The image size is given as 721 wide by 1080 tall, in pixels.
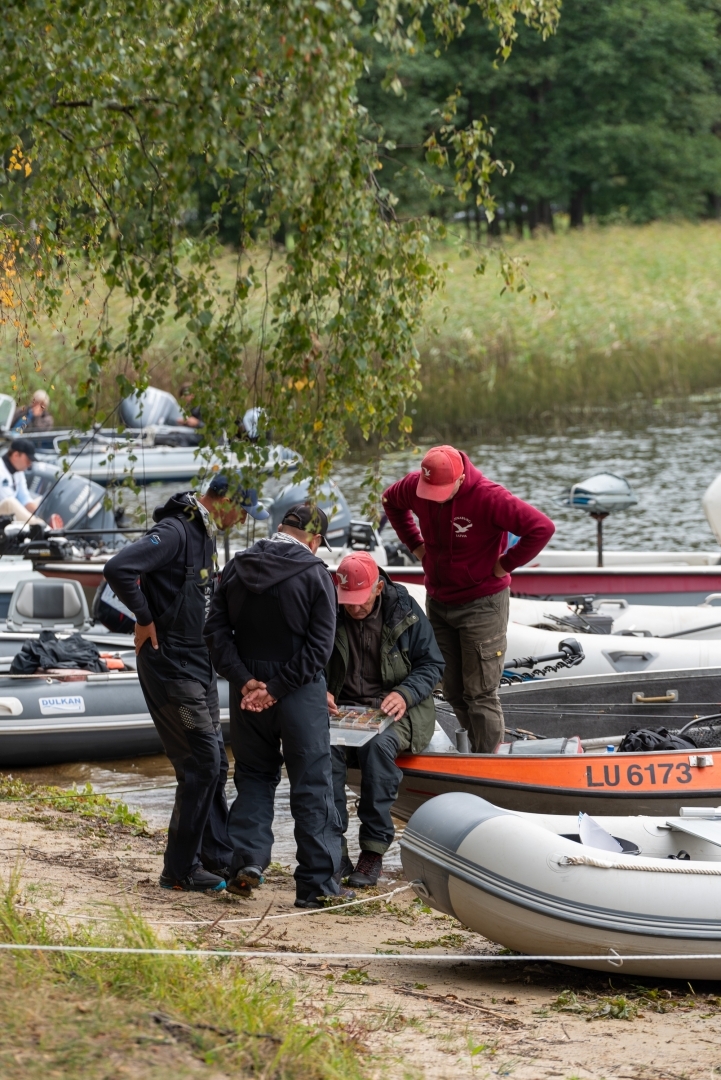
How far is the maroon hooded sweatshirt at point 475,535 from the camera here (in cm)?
657

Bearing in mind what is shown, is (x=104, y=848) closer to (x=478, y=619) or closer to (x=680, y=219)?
(x=478, y=619)

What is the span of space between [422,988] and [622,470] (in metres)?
16.3

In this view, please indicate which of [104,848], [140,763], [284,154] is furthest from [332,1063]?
[140,763]

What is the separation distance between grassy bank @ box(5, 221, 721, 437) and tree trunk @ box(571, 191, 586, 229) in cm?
1835

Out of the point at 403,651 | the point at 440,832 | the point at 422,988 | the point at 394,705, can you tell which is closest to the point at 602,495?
the point at 403,651

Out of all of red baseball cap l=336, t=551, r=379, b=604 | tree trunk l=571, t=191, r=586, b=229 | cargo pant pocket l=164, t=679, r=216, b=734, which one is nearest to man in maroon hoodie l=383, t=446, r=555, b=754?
red baseball cap l=336, t=551, r=379, b=604

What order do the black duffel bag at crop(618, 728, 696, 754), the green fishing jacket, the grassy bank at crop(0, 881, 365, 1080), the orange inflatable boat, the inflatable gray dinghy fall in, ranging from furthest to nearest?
1. the inflatable gray dinghy
2. the black duffel bag at crop(618, 728, 696, 754)
3. the orange inflatable boat
4. the green fishing jacket
5. the grassy bank at crop(0, 881, 365, 1080)

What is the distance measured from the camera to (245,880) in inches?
219

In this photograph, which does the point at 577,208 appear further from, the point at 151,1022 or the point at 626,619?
the point at 151,1022

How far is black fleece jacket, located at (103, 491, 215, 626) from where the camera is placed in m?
5.33

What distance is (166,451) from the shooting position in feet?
53.6

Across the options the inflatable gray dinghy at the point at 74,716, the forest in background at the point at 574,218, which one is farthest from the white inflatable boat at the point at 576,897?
the forest in background at the point at 574,218

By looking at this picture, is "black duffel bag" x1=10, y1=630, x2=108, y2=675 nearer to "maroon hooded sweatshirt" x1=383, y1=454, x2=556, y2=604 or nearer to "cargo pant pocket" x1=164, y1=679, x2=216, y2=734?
"maroon hooded sweatshirt" x1=383, y1=454, x2=556, y2=604

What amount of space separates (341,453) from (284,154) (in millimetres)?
1056
